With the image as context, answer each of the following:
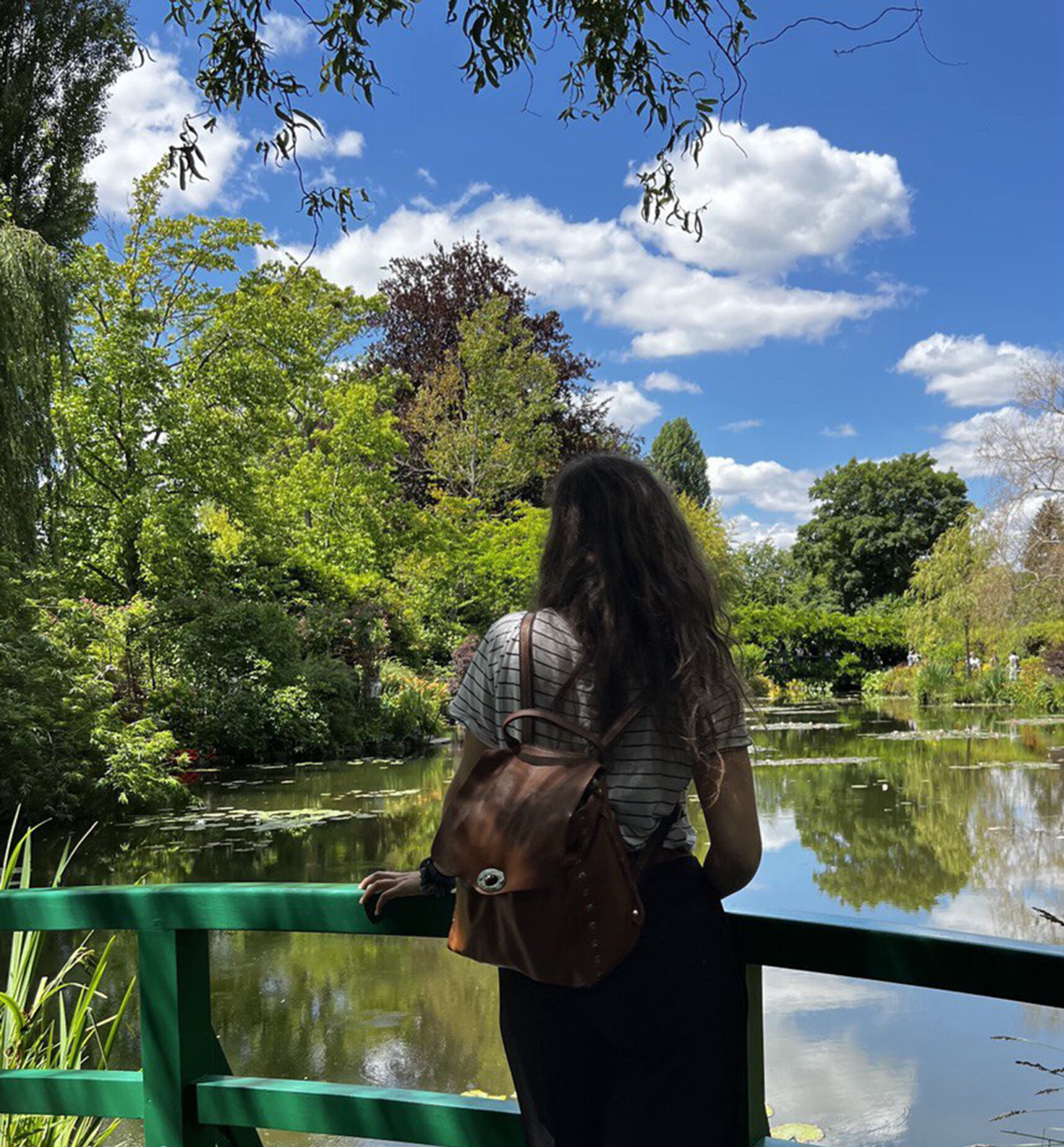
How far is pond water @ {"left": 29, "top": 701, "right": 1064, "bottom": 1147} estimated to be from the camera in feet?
13.8

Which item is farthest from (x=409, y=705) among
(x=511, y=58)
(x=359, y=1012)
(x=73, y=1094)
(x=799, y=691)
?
(x=73, y=1094)

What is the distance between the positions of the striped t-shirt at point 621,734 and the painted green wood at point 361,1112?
0.44 metres

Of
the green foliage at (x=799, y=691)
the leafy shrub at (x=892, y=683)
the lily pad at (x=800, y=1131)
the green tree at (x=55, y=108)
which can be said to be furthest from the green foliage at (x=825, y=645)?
the lily pad at (x=800, y=1131)

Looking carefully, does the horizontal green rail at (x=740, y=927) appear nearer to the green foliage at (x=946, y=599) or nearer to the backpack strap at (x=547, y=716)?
the backpack strap at (x=547, y=716)

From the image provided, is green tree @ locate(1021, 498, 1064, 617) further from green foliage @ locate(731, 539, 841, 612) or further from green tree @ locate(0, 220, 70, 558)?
green foliage @ locate(731, 539, 841, 612)

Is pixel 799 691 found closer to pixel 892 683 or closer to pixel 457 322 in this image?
→ pixel 892 683

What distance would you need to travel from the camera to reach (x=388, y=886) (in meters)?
1.38

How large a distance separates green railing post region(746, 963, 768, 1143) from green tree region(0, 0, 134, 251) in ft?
47.3

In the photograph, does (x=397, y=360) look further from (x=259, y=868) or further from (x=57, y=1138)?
(x=57, y=1138)

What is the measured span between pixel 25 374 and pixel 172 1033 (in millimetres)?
8306

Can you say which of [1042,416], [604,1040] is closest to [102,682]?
[604,1040]

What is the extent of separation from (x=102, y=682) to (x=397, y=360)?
1730cm

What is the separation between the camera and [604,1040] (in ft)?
4.04

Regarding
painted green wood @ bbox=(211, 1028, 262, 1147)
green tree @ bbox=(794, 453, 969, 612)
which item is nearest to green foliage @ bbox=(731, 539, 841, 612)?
green tree @ bbox=(794, 453, 969, 612)
